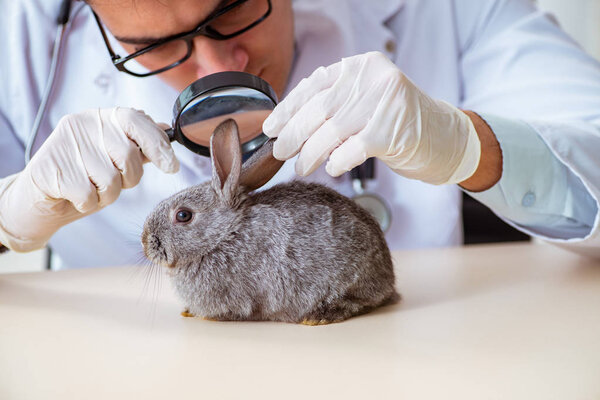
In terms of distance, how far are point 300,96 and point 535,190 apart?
2.20 ft

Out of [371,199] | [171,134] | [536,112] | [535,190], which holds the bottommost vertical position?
[371,199]

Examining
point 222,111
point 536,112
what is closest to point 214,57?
point 222,111

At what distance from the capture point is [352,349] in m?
0.84

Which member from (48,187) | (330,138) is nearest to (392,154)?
(330,138)

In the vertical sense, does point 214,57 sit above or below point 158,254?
above

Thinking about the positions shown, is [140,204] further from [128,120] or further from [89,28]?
[89,28]

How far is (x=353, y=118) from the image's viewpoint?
1.02 metres

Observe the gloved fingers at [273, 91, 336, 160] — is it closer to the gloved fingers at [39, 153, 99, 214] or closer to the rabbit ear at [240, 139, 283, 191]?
the rabbit ear at [240, 139, 283, 191]

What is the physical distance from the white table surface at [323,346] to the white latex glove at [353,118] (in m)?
0.31

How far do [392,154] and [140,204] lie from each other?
82 centimetres

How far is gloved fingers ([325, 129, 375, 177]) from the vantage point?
3.26 ft

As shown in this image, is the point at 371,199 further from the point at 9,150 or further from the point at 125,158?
the point at 9,150

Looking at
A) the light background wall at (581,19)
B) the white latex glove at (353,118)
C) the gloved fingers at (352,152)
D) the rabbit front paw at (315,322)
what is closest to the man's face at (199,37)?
→ the white latex glove at (353,118)

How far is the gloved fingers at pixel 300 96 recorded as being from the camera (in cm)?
103
